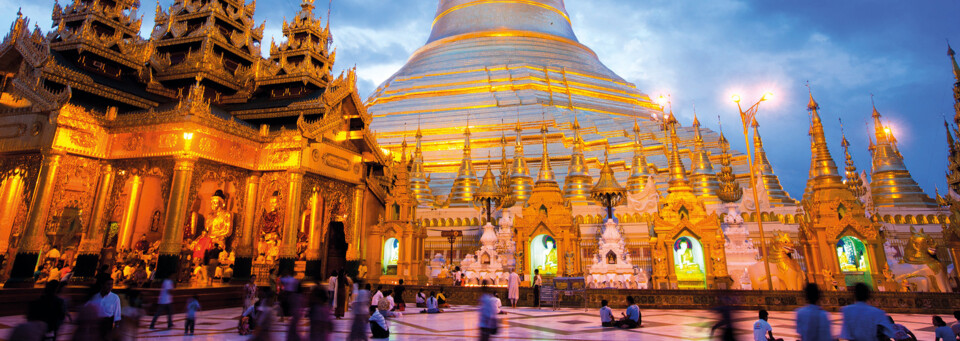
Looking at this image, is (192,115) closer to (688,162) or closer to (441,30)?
(688,162)

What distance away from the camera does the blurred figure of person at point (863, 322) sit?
11.2 feet

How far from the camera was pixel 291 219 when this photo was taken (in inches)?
447

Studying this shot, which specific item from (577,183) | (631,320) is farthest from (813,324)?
(577,183)

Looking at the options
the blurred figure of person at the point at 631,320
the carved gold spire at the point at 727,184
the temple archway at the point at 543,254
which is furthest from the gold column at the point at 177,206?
the carved gold spire at the point at 727,184

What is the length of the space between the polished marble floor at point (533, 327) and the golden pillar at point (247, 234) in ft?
5.07

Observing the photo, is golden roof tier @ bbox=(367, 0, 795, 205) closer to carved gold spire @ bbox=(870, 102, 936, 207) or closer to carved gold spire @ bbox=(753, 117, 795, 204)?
carved gold spire @ bbox=(753, 117, 795, 204)

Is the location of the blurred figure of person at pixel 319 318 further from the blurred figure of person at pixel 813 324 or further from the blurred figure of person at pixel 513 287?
the blurred figure of person at pixel 513 287

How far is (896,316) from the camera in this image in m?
9.66

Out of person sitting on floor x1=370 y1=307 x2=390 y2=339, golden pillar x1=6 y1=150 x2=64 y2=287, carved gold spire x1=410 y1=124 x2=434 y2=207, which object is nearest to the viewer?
person sitting on floor x1=370 y1=307 x2=390 y2=339

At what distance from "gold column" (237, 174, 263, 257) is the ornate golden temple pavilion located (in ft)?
0.09

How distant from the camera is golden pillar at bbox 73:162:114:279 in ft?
34.8

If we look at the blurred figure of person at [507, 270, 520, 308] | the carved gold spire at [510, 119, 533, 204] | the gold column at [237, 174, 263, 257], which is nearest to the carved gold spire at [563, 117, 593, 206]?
the carved gold spire at [510, 119, 533, 204]

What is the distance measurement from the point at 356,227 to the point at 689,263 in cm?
959

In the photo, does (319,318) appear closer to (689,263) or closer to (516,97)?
(689,263)
